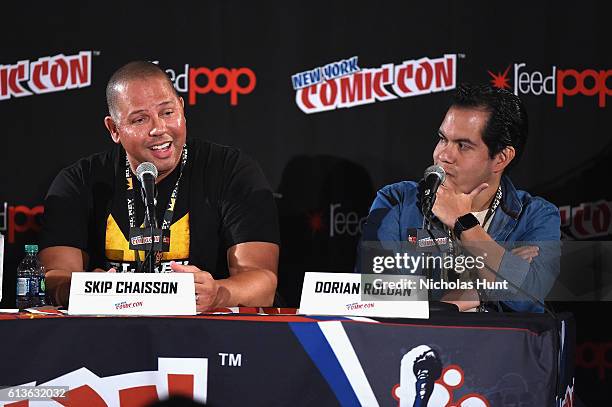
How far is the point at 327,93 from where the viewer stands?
12.3ft

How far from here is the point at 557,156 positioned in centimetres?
376

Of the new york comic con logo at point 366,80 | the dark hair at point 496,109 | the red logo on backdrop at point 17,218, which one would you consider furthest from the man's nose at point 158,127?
the dark hair at point 496,109

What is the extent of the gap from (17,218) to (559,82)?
8.26ft

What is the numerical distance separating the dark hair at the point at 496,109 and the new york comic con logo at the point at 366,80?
0.30 meters

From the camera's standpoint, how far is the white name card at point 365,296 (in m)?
2.19

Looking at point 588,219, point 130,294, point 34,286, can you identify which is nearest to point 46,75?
point 34,286

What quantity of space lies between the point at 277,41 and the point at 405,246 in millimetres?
1171

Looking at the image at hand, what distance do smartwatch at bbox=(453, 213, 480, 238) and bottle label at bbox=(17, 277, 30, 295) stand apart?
1.45 meters

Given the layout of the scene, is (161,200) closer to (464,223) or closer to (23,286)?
(23,286)

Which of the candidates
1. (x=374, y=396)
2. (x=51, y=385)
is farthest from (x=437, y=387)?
(x=51, y=385)

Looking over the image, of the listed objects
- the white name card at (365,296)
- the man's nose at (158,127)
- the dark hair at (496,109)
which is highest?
the dark hair at (496,109)

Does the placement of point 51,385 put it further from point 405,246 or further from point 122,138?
point 405,246

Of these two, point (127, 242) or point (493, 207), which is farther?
point (493, 207)

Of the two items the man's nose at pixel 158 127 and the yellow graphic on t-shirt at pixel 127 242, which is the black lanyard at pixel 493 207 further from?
the man's nose at pixel 158 127
